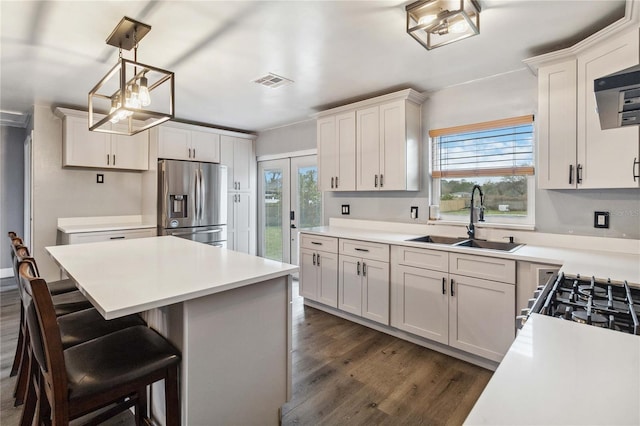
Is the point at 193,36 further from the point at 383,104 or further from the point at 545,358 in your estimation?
the point at 545,358

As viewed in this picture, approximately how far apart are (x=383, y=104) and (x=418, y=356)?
2.40 metres

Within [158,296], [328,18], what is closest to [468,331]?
[158,296]

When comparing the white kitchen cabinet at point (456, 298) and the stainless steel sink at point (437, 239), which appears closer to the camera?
the white kitchen cabinet at point (456, 298)

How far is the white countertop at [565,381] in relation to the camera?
614 millimetres

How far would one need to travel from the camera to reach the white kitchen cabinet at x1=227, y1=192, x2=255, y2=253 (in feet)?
17.1

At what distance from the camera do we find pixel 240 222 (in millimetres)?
5336

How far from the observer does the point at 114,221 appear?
14.8 feet

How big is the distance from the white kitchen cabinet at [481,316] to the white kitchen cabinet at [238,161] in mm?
3776

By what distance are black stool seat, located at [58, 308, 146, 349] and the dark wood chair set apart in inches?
6.7

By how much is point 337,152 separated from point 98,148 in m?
3.00

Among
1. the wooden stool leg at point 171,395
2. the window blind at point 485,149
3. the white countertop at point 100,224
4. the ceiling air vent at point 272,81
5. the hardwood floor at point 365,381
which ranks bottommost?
the hardwood floor at point 365,381

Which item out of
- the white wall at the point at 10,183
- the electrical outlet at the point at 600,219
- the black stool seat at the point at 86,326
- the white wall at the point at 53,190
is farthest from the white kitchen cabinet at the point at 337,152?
the white wall at the point at 10,183

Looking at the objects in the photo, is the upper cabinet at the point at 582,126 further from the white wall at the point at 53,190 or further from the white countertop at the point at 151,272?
the white wall at the point at 53,190

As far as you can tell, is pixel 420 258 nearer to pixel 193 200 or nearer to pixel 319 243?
pixel 319 243
